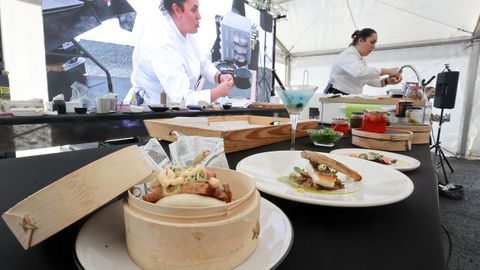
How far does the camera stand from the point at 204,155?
502 mm

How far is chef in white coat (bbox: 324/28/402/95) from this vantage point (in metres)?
2.79

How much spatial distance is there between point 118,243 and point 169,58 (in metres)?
2.99

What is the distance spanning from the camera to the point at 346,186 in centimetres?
52

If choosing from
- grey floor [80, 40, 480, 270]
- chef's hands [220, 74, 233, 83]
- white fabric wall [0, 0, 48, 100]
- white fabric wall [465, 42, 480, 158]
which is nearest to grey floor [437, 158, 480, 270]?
grey floor [80, 40, 480, 270]

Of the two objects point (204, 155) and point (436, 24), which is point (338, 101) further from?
point (436, 24)

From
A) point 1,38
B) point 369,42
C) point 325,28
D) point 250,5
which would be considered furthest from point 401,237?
point 325,28

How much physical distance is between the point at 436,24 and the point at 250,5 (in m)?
3.42

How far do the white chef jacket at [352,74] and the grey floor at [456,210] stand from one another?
147 centimetres

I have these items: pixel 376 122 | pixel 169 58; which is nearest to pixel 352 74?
pixel 376 122

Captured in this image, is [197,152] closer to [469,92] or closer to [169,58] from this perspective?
[169,58]

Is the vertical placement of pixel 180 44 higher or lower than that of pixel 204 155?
higher

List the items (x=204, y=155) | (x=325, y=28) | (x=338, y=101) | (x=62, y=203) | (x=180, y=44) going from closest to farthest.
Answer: (x=62, y=203) < (x=204, y=155) < (x=338, y=101) < (x=180, y=44) < (x=325, y=28)

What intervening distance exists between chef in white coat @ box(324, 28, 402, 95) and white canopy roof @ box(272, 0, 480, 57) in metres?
2.31

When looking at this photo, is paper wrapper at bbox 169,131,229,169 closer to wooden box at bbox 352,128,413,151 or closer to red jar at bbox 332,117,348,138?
wooden box at bbox 352,128,413,151
